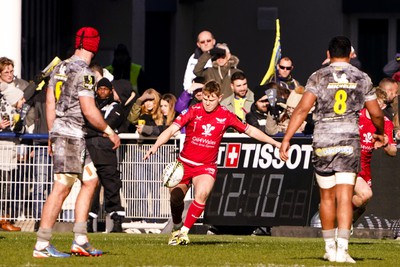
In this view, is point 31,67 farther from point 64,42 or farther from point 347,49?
point 347,49

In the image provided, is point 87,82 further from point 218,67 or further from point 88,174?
point 218,67

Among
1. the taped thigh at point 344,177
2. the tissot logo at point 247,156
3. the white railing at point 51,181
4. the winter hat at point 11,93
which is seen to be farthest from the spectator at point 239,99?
the taped thigh at point 344,177

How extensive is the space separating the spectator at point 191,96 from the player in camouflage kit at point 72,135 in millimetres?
6502

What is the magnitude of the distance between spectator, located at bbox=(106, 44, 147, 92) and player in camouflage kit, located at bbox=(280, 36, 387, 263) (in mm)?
9084

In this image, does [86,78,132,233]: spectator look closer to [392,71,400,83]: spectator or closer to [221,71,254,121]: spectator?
[221,71,254,121]: spectator

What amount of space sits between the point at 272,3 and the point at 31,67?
5224 millimetres

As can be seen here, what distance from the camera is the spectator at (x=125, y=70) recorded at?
23.1m

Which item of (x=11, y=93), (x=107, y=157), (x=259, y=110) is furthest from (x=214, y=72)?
(x=11, y=93)

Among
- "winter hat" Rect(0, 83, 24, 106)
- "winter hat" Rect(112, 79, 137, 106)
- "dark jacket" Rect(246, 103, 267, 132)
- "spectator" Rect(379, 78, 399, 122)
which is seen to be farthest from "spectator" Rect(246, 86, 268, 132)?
"winter hat" Rect(0, 83, 24, 106)

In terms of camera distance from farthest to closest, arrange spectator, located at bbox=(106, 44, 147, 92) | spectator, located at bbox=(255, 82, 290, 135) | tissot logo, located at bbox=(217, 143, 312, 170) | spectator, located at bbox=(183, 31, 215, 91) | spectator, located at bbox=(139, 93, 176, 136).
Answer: spectator, located at bbox=(106, 44, 147, 92)
spectator, located at bbox=(183, 31, 215, 91)
spectator, located at bbox=(139, 93, 176, 136)
spectator, located at bbox=(255, 82, 290, 135)
tissot logo, located at bbox=(217, 143, 312, 170)

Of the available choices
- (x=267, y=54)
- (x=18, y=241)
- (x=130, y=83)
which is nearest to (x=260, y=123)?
(x=130, y=83)

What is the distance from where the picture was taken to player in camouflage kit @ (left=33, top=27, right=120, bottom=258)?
1433 centimetres

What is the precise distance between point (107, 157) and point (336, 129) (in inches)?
274

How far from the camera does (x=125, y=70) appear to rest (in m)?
23.3
